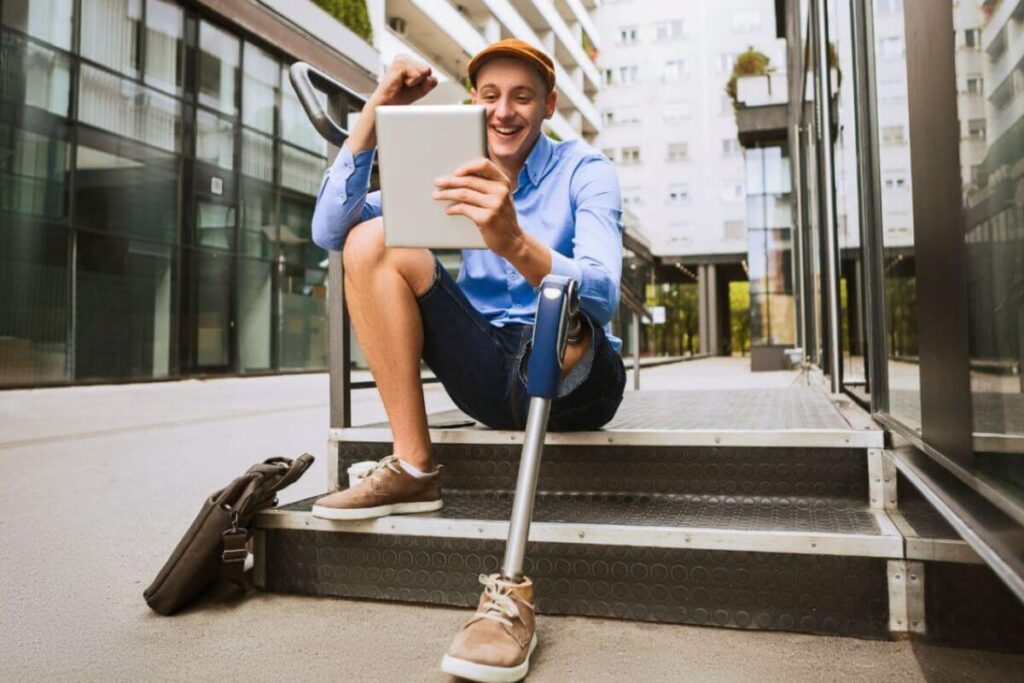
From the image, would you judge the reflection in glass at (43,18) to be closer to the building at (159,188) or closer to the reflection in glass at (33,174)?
the building at (159,188)

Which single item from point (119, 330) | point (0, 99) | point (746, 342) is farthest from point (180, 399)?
point (746, 342)

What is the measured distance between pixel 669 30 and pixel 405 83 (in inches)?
1526

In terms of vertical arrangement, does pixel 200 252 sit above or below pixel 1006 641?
above

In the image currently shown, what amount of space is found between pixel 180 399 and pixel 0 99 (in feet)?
14.3

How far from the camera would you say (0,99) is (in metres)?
9.04

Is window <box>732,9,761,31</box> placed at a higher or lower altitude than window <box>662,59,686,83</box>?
higher

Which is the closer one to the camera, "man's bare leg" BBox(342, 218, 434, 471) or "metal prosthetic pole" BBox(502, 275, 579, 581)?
"metal prosthetic pole" BBox(502, 275, 579, 581)

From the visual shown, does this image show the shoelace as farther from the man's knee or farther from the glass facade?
the glass facade

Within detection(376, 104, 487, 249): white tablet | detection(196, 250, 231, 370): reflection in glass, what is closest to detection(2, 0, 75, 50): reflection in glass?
detection(196, 250, 231, 370): reflection in glass

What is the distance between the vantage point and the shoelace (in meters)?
1.35

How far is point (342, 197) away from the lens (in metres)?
1.81

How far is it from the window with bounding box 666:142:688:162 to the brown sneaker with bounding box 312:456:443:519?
35.1 meters

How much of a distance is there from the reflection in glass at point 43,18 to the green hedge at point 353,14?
5.66 metres

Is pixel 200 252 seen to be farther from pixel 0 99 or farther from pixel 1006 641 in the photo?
pixel 1006 641
